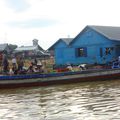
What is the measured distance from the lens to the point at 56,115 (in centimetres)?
1178

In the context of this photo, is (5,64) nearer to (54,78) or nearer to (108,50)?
(54,78)

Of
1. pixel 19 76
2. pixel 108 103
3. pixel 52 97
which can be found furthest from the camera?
pixel 19 76

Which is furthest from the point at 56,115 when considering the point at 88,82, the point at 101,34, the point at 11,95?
the point at 101,34

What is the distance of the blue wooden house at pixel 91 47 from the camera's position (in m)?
30.3

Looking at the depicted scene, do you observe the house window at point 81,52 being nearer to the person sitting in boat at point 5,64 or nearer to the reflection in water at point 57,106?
the person sitting in boat at point 5,64

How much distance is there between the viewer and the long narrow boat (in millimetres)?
20595

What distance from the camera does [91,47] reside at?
31641mm

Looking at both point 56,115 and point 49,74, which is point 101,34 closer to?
point 49,74

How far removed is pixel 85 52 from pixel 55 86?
11.7 metres

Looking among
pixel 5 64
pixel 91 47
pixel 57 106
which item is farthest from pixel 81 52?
pixel 57 106

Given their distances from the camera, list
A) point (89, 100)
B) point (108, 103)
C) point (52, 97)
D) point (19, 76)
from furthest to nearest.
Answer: point (19, 76), point (52, 97), point (89, 100), point (108, 103)

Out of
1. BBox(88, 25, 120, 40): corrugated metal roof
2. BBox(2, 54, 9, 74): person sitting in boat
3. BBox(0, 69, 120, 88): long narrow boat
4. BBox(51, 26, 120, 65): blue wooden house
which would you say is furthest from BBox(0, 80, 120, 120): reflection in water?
BBox(88, 25, 120, 40): corrugated metal roof

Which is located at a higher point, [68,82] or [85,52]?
[85,52]

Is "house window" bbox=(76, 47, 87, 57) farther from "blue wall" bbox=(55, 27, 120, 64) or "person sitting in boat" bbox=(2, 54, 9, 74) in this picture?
"person sitting in boat" bbox=(2, 54, 9, 74)
